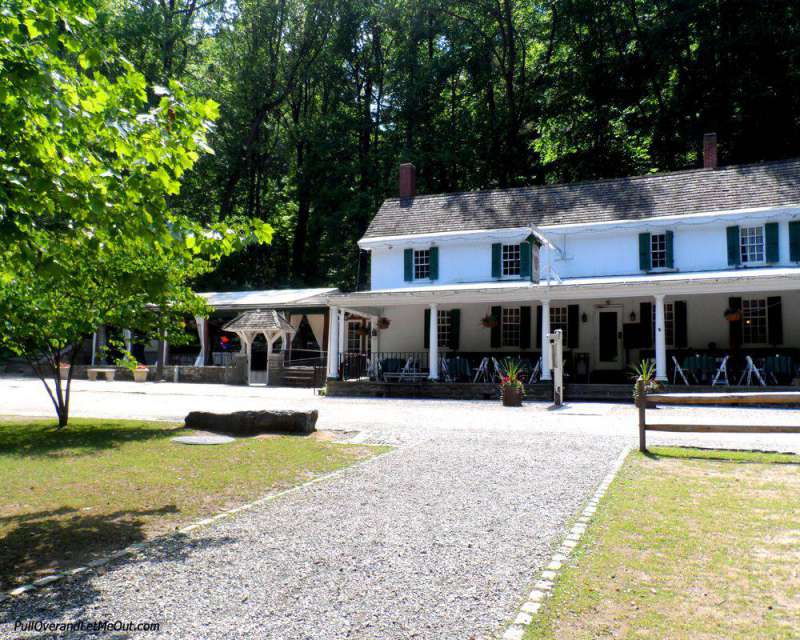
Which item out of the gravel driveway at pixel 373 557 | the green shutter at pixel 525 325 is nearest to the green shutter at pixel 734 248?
the green shutter at pixel 525 325

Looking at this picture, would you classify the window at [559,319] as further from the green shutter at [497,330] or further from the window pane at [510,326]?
the green shutter at [497,330]

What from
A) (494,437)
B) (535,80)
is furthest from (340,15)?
(494,437)

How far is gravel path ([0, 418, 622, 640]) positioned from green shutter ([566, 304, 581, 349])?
15148mm

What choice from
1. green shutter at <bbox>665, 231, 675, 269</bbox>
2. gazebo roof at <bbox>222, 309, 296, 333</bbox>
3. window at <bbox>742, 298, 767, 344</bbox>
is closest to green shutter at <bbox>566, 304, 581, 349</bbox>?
green shutter at <bbox>665, 231, 675, 269</bbox>

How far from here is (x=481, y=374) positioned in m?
21.6

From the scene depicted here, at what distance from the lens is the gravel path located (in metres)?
3.88

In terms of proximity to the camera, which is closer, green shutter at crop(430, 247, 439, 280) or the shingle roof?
the shingle roof

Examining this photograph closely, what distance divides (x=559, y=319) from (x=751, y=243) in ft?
21.0

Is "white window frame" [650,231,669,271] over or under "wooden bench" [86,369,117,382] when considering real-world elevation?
over

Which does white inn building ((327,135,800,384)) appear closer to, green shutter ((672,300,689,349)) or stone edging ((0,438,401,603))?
green shutter ((672,300,689,349))

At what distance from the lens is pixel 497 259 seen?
2441 centimetres

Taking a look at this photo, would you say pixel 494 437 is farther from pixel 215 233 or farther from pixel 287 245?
pixel 287 245

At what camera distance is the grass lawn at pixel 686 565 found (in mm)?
3803

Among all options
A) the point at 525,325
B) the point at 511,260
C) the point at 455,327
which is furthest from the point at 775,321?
the point at 455,327
